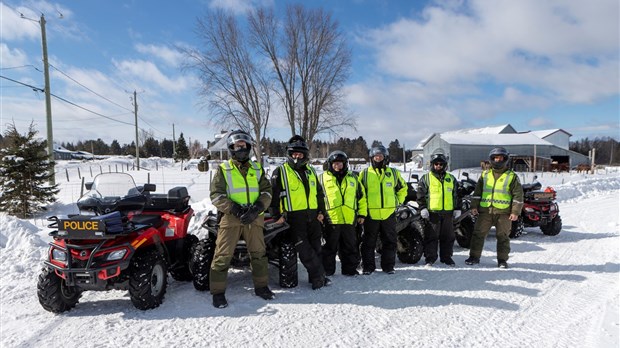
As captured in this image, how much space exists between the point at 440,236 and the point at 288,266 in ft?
9.39

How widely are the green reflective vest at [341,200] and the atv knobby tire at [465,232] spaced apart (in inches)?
129

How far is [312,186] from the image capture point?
471cm

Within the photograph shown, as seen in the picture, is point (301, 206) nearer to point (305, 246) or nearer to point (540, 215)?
point (305, 246)

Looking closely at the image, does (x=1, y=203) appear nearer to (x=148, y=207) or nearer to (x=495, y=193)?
(x=148, y=207)

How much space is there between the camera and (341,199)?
199 inches

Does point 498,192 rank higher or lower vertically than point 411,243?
higher

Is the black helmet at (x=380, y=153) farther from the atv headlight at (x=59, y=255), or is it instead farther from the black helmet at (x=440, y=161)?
the atv headlight at (x=59, y=255)

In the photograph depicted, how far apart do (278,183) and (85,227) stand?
7.30 ft

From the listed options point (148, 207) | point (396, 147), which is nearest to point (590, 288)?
point (148, 207)

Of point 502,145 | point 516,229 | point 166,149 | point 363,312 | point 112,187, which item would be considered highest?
point 166,149

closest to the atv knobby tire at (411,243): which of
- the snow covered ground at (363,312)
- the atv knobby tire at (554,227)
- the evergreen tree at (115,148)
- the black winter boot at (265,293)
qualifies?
the snow covered ground at (363,312)

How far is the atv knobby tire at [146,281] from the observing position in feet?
12.5

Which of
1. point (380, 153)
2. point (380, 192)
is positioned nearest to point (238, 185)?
point (380, 192)

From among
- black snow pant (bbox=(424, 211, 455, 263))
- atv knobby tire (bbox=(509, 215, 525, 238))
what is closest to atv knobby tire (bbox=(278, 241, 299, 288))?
black snow pant (bbox=(424, 211, 455, 263))
